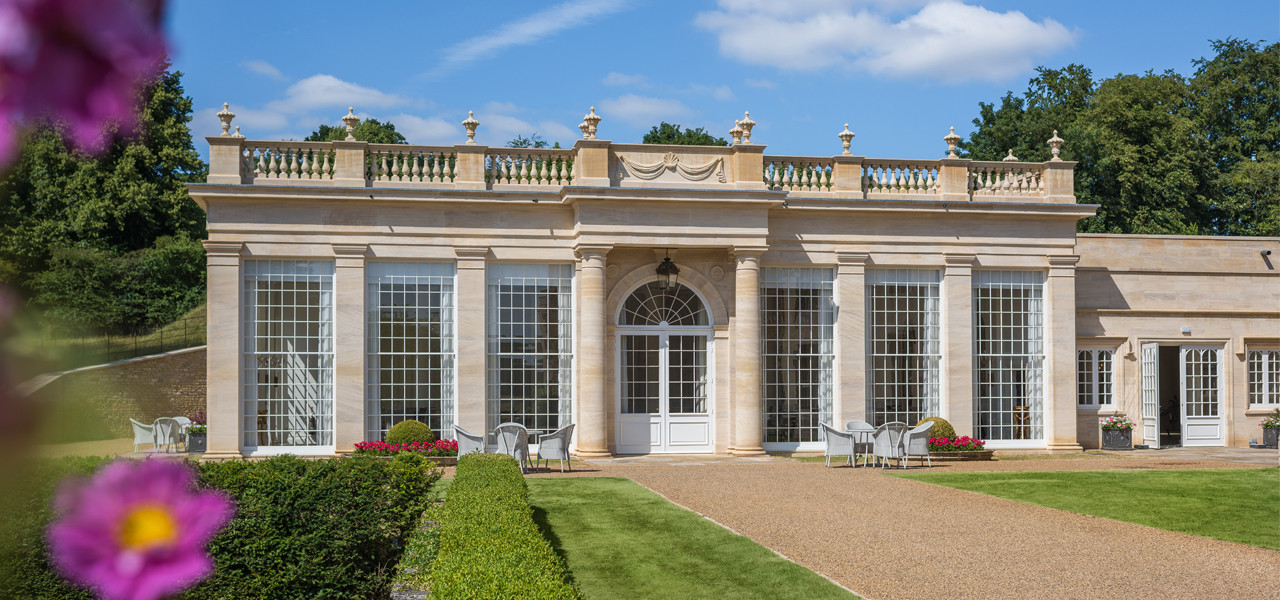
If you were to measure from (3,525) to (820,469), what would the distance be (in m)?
20.2

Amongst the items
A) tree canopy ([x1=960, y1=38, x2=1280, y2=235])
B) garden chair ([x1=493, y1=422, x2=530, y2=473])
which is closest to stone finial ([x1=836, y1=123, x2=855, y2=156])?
garden chair ([x1=493, y1=422, x2=530, y2=473])

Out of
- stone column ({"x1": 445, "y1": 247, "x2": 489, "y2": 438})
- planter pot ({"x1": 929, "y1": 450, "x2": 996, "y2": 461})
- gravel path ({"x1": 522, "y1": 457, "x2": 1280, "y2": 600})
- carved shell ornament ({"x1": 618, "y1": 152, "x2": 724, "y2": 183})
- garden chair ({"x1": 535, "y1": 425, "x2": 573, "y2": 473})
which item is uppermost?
carved shell ornament ({"x1": 618, "y1": 152, "x2": 724, "y2": 183})

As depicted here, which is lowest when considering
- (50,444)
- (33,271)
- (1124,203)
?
(50,444)

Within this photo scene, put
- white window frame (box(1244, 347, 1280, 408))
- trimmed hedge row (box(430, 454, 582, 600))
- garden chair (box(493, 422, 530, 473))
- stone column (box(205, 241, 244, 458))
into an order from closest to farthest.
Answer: trimmed hedge row (box(430, 454, 582, 600))
garden chair (box(493, 422, 530, 473))
stone column (box(205, 241, 244, 458))
white window frame (box(1244, 347, 1280, 408))

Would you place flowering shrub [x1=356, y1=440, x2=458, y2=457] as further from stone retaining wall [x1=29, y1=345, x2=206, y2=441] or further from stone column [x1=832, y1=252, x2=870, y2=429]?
stone column [x1=832, y1=252, x2=870, y2=429]

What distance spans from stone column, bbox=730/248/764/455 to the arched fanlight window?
3.79 feet

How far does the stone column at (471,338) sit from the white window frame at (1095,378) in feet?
48.6

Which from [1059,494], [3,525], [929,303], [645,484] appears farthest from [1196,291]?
[3,525]

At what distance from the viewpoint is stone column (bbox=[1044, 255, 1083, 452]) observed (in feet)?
82.0

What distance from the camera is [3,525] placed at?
114 cm

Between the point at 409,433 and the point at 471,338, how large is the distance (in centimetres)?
250

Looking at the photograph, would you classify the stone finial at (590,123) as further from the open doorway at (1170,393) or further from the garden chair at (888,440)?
the open doorway at (1170,393)

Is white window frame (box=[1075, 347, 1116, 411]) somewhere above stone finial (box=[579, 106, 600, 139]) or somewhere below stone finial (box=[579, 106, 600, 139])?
below

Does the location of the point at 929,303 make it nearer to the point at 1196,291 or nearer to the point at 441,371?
the point at 1196,291
